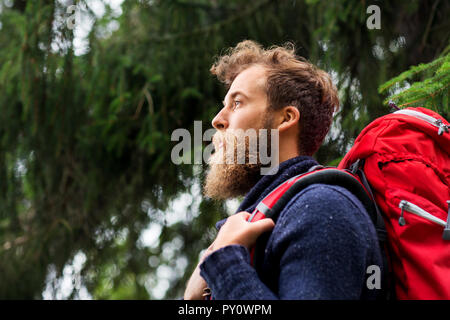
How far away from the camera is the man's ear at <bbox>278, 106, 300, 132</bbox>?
6.52 ft

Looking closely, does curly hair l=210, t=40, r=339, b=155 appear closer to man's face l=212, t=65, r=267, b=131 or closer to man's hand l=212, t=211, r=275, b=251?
man's face l=212, t=65, r=267, b=131

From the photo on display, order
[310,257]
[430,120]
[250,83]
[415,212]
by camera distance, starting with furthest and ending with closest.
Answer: [250,83] → [430,120] → [415,212] → [310,257]

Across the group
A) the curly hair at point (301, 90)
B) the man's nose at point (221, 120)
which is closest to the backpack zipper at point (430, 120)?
the curly hair at point (301, 90)

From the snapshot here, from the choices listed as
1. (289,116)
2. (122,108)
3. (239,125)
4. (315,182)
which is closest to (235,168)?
(239,125)

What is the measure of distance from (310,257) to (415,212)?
343mm

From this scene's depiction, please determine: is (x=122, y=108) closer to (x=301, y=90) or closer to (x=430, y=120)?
(x=301, y=90)

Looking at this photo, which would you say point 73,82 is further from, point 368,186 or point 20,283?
point 368,186

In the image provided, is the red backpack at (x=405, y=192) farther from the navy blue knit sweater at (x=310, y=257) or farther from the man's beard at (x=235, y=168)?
the man's beard at (x=235, y=168)

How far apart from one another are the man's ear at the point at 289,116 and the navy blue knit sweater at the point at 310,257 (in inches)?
21.6

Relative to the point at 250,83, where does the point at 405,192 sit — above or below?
below

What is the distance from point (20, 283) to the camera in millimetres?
4516

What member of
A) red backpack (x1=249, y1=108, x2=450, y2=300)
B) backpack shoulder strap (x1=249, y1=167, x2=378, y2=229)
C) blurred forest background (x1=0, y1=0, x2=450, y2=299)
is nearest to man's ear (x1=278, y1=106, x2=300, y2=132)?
red backpack (x1=249, y1=108, x2=450, y2=300)

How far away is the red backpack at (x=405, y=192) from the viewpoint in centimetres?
140

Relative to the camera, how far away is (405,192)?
1.50 metres
